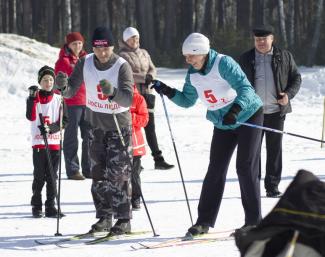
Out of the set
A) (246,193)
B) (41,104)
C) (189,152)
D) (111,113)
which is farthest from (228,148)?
(189,152)

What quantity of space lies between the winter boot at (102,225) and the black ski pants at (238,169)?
778mm

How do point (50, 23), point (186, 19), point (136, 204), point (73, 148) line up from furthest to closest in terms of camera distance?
point (186, 19) < point (50, 23) < point (73, 148) < point (136, 204)

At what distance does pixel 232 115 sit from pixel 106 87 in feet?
3.06

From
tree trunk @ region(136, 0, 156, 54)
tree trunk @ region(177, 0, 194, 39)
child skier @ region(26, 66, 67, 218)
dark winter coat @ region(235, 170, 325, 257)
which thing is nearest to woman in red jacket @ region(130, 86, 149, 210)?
child skier @ region(26, 66, 67, 218)

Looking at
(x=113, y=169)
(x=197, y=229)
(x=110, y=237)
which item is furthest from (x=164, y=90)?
(x=110, y=237)

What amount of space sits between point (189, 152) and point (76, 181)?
3014mm

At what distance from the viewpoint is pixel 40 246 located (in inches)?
259

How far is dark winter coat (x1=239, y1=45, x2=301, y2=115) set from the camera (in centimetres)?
848

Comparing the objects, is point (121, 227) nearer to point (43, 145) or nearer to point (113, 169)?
point (113, 169)

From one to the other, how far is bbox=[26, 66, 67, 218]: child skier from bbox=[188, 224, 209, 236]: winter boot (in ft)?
5.30

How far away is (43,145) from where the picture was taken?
25.9ft

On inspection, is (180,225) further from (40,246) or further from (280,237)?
(280,237)

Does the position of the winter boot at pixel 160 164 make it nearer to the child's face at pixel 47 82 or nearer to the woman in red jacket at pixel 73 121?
the woman in red jacket at pixel 73 121

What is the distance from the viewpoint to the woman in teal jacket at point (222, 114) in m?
6.46
